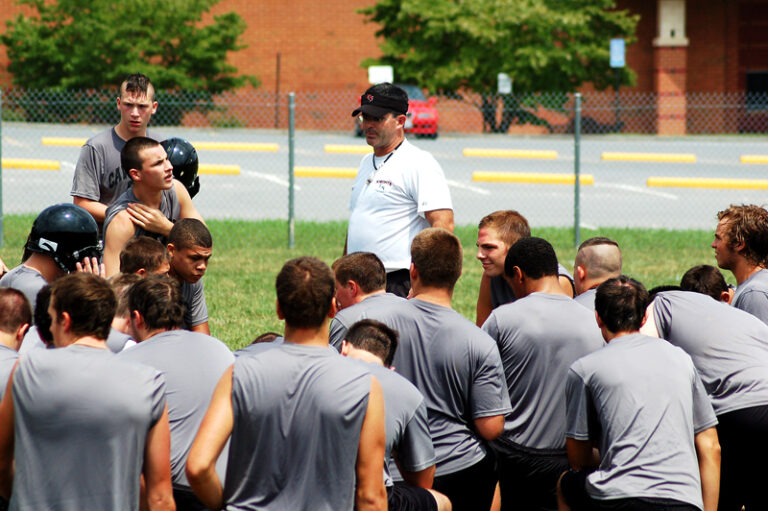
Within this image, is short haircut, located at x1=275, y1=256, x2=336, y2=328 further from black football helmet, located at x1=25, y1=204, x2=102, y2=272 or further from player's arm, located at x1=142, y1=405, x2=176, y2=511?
black football helmet, located at x1=25, y1=204, x2=102, y2=272

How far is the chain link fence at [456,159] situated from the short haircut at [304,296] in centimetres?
1012

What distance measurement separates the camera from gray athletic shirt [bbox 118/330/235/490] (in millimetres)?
3969

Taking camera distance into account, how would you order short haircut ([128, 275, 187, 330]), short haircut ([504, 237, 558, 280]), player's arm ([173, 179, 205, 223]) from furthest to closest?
player's arm ([173, 179, 205, 223]) < short haircut ([504, 237, 558, 280]) < short haircut ([128, 275, 187, 330])

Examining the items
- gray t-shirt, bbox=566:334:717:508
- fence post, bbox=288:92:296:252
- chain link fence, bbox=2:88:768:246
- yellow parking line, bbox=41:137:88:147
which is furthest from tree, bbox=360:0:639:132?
gray t-shirt, bbox=566:334:717:508

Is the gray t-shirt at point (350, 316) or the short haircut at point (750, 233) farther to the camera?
the short haircut at point (750, 233)

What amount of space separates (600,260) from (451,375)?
1.25 metres

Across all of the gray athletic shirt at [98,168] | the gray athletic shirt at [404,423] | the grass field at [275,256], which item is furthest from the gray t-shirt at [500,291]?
the grass field at [275,256]

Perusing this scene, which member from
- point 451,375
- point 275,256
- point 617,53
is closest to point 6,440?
point 451,375

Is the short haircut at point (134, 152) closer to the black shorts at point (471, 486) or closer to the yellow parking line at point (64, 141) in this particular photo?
the black shorts at point (471, 486)

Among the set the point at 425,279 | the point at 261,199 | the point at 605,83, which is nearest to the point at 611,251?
the point at 425,279

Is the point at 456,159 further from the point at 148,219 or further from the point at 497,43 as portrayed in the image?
the point at 148,219

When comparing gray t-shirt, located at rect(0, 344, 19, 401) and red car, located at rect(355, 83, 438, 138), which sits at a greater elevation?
red car, located at rect(355, 83, 438, 138)

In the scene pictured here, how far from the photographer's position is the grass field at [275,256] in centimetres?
941

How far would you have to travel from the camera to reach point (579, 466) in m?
4.35
